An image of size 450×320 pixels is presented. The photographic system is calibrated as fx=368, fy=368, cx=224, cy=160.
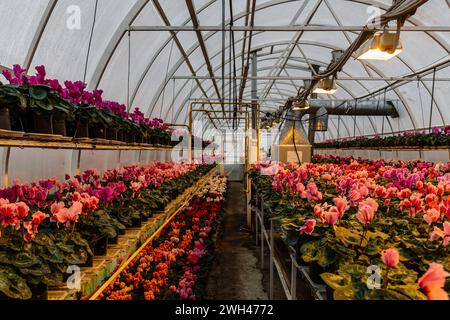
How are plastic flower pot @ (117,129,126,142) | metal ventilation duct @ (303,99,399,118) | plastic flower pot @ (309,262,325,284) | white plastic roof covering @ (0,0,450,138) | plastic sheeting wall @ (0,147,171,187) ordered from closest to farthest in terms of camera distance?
plastic flower pot @ (309,262,325,284)
plastic sheeting wall @ (0,147,171,187)
white plastic roof covering @ (0,0,450,138)
plastic flower pot @ (117,129,126,142)
metal ventilation duct @ (303,99,399,118)

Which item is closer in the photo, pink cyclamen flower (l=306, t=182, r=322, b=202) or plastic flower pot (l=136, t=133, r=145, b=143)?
pink cyclamen flower (l=306, t=182, r=322, b=202)

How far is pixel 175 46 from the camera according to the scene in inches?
318

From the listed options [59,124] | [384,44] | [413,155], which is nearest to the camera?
[59,124]

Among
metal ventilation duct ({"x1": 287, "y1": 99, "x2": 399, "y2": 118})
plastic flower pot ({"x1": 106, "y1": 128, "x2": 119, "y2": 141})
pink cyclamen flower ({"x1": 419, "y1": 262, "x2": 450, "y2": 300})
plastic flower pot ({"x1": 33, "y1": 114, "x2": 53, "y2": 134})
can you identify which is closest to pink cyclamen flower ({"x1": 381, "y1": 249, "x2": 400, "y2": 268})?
pink cyclamen flower ({"x1": 419, "y1": 262, "x2": 450, "y2": 300})

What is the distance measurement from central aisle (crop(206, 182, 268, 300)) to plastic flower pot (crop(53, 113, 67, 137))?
9.01ft

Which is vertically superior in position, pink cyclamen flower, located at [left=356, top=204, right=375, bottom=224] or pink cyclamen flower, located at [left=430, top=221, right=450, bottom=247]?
pink cyclamen flower, located at [left=356, top=204, right=375, bottom=224]

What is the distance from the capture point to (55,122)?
8.38 ft

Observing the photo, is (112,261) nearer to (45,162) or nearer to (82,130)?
(82,130)

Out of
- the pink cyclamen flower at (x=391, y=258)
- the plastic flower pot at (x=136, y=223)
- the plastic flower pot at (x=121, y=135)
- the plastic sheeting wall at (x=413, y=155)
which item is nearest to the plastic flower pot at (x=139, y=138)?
the plastic flower pot at (x=121, y=135)

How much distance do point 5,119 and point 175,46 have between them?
645 cm

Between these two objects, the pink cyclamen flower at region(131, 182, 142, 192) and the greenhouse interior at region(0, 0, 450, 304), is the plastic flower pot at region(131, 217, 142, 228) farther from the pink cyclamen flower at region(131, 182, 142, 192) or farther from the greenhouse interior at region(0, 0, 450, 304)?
the pink cyclamen flower at region(131, 182, 142, 192)

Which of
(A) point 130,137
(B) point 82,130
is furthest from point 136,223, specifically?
(A) point 130,137

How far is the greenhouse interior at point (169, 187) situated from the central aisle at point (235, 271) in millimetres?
35

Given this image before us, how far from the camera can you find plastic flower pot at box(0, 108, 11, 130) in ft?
6.57
